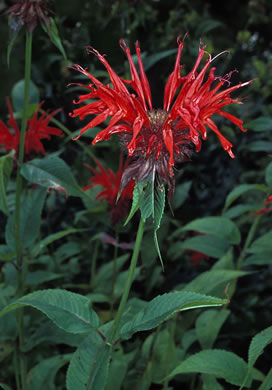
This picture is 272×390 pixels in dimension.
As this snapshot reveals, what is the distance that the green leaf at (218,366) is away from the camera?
0.58 m

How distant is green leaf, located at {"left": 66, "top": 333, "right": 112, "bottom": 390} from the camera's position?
0.52 metres

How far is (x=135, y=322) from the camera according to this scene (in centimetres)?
53

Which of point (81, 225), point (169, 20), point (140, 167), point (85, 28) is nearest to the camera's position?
point (140, 167)

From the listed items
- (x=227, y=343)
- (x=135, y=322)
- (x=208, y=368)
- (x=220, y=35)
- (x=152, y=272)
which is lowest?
(x=227, y=343)

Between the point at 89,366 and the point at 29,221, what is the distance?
0.34m

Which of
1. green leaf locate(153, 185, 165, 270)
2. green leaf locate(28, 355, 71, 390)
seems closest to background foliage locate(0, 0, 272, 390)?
green leaf locate(28, 355, 71, 390)

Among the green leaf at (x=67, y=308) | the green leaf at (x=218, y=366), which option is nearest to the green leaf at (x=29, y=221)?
the green leaf at (x=67, y=308)

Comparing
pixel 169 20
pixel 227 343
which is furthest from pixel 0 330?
pixel 169 20

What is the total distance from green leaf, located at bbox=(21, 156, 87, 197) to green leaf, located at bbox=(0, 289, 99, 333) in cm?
22

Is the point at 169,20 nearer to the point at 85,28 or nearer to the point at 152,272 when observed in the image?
the point at 85,28

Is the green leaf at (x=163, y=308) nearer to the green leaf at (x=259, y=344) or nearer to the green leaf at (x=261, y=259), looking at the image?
the green leaf at (x=259, y=344)

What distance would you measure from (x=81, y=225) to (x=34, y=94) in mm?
383

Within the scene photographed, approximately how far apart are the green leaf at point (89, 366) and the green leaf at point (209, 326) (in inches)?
10.4

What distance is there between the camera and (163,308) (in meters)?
0.51
